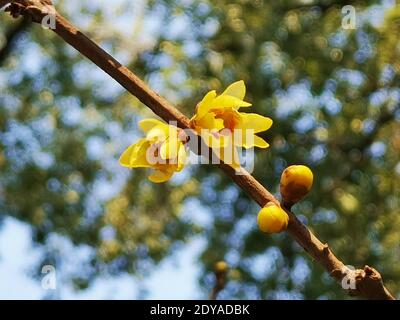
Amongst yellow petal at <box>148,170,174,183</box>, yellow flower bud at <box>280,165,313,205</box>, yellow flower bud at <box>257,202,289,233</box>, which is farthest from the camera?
yellow petal at <box>148,170,174,183</box>

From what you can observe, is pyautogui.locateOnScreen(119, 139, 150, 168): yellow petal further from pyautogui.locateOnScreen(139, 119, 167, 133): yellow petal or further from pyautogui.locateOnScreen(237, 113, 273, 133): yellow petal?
pyautogui.locateOnScreen(237, 113, 273, 133): yellow petal

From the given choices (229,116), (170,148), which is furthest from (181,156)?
(229,116)

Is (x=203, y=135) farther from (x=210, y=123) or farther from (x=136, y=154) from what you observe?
(x=136, y=154)

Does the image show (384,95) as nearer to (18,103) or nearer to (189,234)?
(189,234)

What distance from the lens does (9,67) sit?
8.11 meters

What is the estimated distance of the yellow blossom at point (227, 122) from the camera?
1.31 m

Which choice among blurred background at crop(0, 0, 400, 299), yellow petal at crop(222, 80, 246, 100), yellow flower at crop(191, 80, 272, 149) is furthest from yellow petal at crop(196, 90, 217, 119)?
blurred background at crop(0, 0, 400, 299)

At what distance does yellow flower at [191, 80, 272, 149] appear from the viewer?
4.33 ft

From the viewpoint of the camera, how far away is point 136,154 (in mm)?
1422

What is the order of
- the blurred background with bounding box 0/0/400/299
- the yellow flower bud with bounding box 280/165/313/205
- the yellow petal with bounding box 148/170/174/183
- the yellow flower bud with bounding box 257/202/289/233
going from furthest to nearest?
the blurred background with bounding box 0/0/400/299, the yellow petal with bounding box 148/170/174/183, the yellow flower bud with bounding box 280/165/313/205, the yellow flower bud with bounding box 257/202/289/233

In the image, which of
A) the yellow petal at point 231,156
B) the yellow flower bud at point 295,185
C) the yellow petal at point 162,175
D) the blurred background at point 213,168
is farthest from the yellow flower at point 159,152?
the blurred background at point 213,168

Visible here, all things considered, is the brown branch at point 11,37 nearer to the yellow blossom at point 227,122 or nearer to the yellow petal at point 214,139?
the yellow blossom at point 227,122

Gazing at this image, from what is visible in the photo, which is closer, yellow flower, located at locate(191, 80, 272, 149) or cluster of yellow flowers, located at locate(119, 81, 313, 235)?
cluster of yellow flowers, located at locate(119, 81, 313, 235)

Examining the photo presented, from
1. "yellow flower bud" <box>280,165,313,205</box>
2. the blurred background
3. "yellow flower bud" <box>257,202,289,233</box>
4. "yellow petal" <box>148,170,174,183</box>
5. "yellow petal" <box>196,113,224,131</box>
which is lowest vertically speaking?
"yellow flower bud" <box>257,202,289,233</box>
